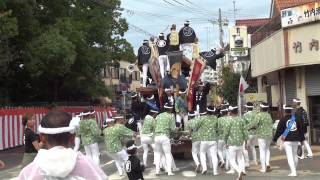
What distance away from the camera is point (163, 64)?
65.8ft

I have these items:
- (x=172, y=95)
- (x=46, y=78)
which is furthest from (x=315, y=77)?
(x=46, y=78)

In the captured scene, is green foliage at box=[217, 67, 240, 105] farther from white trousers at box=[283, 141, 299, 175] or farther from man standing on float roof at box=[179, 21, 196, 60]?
white trousers at box=[283, 141, 299, 175]

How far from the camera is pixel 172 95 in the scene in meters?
19.0

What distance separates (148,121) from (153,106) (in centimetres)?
283

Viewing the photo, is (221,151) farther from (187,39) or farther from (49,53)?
(49,53)

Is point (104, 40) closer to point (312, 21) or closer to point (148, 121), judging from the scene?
point (312, 21)

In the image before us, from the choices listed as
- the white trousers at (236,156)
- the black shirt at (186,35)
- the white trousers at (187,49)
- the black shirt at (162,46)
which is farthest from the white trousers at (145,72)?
the white trousers at (236,156)

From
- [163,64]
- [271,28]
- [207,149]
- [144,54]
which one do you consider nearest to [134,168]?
[207,149]

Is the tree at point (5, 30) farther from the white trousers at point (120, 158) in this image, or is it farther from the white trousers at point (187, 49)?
the white trousers at point (120, 158)

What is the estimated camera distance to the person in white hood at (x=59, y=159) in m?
4.05

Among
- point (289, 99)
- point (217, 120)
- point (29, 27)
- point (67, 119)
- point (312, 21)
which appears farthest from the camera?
point (29, 27)

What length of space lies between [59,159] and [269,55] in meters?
21.8

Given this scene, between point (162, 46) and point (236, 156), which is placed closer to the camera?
point (236, 156)

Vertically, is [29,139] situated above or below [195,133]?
above
